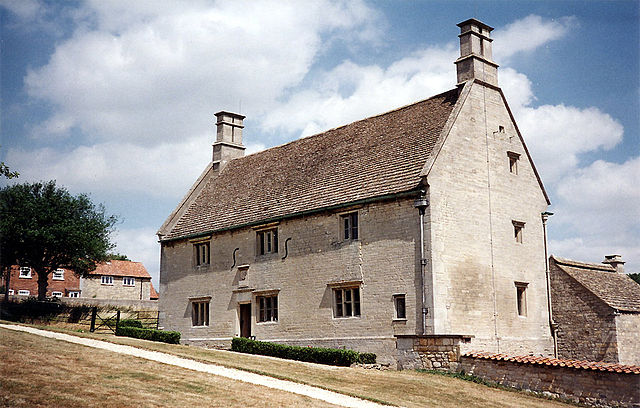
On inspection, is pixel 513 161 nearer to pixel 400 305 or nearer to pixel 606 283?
pixel 606 283

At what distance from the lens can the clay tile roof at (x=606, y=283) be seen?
29.8 meters

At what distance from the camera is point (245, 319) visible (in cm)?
3338

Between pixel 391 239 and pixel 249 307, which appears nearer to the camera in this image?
pixel 391 239

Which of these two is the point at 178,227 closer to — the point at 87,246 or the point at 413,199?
the point at 87,246

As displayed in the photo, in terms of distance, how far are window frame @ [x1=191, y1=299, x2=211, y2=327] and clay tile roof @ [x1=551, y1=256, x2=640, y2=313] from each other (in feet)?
58.8

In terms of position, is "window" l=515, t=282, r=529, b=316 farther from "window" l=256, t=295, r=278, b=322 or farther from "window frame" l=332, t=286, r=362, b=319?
"window" l=256, t=295, r=278, b=322

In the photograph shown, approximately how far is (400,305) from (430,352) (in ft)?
8.29

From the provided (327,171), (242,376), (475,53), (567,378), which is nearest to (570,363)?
(567,378)

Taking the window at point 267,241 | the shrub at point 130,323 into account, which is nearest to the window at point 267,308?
the window at point 267,241

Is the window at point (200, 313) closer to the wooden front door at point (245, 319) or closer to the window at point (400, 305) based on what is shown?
the wooden front door at point (245, 319)

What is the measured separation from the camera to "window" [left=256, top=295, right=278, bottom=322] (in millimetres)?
31531

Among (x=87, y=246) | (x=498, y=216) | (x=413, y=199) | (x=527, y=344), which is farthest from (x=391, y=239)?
(x=87, y=246)

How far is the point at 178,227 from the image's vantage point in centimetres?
3875

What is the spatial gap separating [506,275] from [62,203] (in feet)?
111
